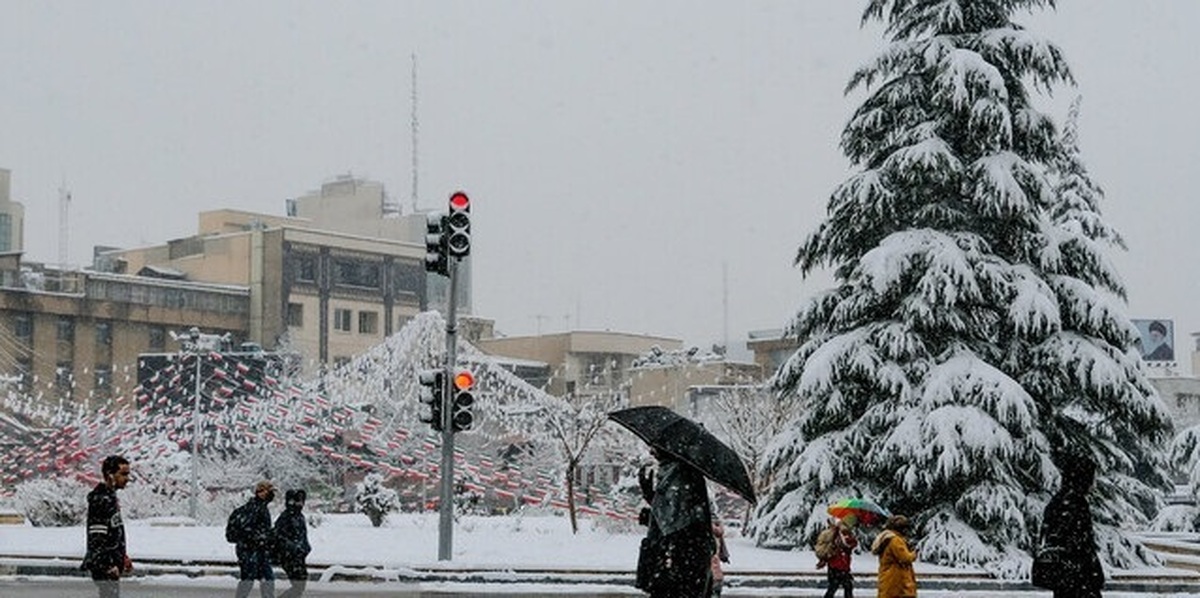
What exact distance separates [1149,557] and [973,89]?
7.81 metres

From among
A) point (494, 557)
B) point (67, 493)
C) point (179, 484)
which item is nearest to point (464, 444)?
point (179, 484)

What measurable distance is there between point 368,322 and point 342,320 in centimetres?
200

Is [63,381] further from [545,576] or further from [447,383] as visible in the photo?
[545,576]

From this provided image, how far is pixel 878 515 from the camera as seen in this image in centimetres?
1789

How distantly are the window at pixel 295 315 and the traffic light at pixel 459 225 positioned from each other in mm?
75291

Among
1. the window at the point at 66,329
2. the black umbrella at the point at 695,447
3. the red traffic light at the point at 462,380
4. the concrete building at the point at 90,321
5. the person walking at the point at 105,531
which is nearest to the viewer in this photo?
the black umbrella at the point at 695,447

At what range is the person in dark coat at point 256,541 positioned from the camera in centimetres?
1543

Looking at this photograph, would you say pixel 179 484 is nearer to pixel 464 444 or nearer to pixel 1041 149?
pixel 464 444

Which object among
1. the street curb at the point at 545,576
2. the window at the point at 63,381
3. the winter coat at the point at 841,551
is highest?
the window at the point at 63,381

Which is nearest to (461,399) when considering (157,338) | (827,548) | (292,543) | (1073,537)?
(292,543)

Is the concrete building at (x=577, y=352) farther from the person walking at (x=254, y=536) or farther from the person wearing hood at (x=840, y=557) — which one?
the person walking at (x=254, y=536)

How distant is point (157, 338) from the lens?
9144 centimetres

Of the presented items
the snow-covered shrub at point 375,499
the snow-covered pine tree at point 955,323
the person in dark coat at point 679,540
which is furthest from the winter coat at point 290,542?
the snow-covered shrub at point 375,499

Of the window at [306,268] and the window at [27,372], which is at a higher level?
the window at [306,268]
